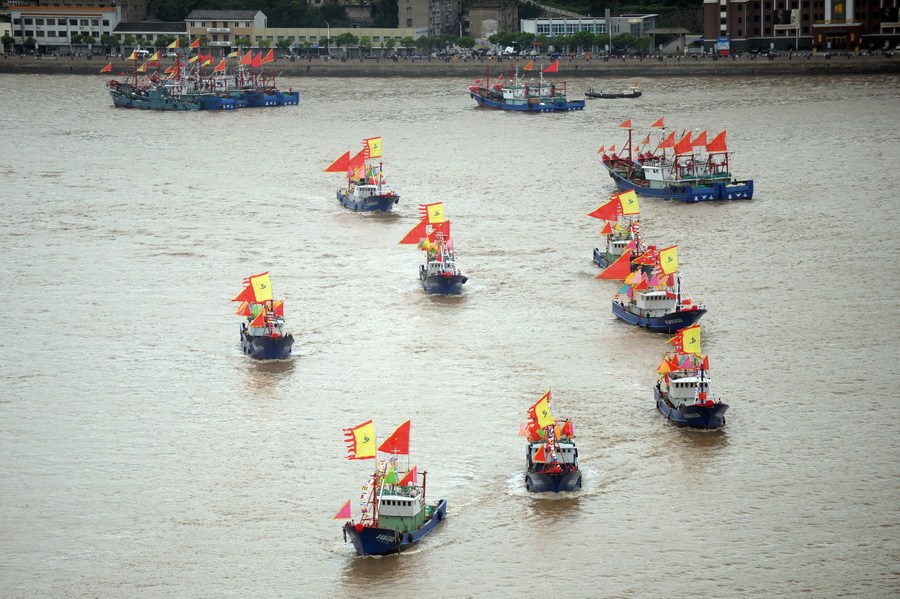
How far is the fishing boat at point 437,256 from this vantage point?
2784cm

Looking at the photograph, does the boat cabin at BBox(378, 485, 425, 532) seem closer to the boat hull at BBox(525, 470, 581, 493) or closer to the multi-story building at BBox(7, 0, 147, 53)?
the boat hull at BBox(525, 470, 581, 493)

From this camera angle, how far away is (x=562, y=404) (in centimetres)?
2167

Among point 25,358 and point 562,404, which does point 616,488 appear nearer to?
point 562,404

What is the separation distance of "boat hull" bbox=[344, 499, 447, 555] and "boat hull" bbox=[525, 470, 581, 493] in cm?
173

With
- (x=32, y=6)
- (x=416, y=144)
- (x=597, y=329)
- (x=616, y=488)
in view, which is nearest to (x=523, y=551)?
(x=616, y=488)

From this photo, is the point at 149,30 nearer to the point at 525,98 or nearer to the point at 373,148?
the point at 525,98

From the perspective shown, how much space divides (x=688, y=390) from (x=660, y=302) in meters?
5.00

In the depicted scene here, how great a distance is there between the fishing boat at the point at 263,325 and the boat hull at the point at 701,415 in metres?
6.39

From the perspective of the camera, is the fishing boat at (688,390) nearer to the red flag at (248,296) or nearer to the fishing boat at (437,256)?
the red flag at (248,296)

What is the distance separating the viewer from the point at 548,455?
61.2ft

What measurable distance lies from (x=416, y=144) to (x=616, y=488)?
104 feet

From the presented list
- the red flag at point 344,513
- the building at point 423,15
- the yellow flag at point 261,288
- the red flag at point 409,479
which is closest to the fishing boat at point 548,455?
the red flag at point 409,479

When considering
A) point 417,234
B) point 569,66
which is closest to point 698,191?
point 417,234

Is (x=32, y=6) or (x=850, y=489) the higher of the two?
(x=32, y=6)
